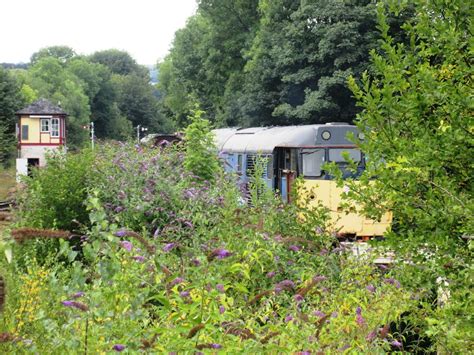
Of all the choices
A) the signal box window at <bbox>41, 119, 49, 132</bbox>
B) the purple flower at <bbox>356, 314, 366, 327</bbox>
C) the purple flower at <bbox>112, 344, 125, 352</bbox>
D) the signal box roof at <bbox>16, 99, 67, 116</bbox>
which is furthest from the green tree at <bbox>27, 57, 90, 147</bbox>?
the purple flower at <bbox>112, 344, 125, 352</bbox>

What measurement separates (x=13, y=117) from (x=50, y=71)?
42153 millimetres

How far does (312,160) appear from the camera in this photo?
2067 centimetres

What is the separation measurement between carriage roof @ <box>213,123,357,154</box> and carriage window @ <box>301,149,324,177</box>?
167mm

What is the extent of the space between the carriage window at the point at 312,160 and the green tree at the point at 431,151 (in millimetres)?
13007

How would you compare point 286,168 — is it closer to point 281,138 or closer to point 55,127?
point 281,138

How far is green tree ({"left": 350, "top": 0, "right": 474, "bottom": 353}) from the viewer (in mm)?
6348

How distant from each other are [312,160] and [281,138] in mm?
1760

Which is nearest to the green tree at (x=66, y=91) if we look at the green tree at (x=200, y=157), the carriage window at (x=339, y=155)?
the carriage window at (x=339, y=155)

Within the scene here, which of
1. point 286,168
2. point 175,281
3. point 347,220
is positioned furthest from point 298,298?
point 286,168

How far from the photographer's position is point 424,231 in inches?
267

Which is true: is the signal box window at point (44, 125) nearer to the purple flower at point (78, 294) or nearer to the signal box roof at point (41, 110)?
the signal box roof at point (41, 110)

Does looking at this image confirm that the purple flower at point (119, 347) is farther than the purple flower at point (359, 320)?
No

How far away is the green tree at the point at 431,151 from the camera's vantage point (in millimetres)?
6348

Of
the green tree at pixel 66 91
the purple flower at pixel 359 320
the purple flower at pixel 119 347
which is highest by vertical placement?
the green tree at pixel 66 91
